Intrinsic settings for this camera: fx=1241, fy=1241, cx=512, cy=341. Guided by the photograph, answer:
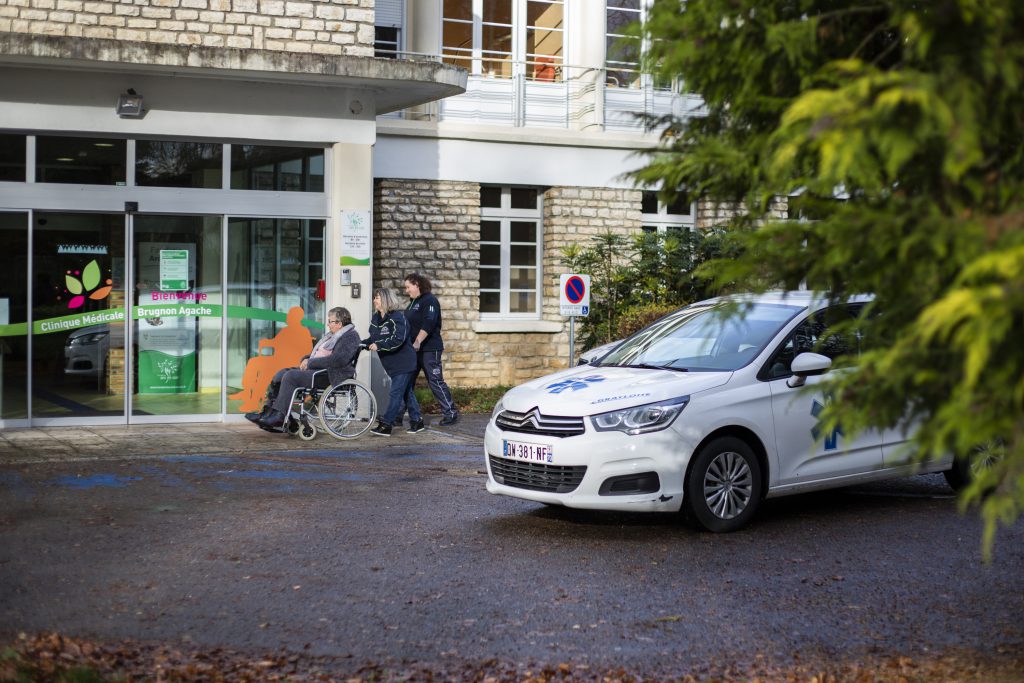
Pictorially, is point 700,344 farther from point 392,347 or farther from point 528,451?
point 392,347

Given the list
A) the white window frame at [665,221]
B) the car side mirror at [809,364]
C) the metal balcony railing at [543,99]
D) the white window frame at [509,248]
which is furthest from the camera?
the white window frame at [665,221]

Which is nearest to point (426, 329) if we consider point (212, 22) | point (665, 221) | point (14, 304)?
point (212, 22)

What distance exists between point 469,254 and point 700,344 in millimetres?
11064

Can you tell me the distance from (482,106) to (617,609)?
14938 millimetres

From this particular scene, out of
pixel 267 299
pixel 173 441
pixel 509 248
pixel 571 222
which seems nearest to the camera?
pixel 173 441

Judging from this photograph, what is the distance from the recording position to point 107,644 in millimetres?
5605

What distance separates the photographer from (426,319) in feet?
49.1

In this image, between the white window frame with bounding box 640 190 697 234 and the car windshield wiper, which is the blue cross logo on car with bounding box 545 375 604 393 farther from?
the white window frame with bounding box 640 190 697 234

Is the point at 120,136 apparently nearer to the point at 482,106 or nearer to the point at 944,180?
the point at 482,106

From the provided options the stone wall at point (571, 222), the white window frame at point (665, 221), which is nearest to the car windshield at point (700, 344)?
the stone wall at point (571, 222)

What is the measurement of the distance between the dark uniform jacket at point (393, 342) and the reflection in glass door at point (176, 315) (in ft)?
7.11

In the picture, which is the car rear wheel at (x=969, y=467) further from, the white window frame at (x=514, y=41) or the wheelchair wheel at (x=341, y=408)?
the white window frame at (x=514, y=41)

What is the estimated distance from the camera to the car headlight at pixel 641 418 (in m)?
8.13

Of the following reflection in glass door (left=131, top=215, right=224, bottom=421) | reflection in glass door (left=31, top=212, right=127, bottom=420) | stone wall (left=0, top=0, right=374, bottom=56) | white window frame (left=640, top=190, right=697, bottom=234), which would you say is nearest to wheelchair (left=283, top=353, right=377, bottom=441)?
reflection in glass door (left=131, top=215, right=224, bottom=421)
